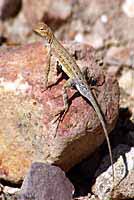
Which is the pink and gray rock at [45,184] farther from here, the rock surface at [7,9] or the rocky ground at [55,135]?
the rock surface at [7,9]

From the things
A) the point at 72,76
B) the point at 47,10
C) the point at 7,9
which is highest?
the point at 7,9

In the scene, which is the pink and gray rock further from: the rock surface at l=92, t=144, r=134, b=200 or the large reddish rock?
the rock surface at l=92, t=144, r=134, b=200

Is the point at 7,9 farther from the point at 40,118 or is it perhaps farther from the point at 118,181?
the point at 118,181

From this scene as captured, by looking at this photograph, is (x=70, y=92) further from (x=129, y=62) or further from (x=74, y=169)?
(x=129, y=62)

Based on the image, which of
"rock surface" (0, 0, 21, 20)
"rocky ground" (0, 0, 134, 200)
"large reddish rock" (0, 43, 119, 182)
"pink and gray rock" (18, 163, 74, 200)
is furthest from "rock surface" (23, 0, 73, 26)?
"pink and gray rock" (18, 163, 74, 200)

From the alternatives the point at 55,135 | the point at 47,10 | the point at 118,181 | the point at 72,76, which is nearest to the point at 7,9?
the point at 47,10

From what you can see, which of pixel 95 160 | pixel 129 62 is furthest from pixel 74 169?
pixel 129 62
